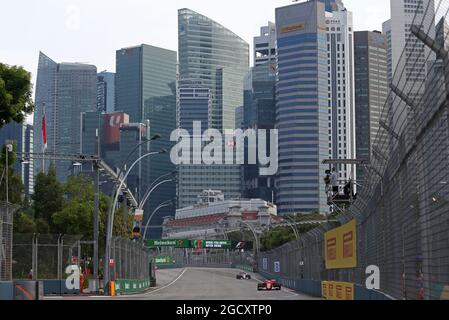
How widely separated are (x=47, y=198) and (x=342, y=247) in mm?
64752

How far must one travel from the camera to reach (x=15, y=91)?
138 feet

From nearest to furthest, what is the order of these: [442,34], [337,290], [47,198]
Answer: [442,34]
[337,290]
[47,198]

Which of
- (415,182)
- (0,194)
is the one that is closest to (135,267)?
(0,194)

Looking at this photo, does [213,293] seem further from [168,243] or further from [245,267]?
[245,267]

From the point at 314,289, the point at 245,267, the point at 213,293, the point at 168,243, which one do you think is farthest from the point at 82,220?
the point at 245,267

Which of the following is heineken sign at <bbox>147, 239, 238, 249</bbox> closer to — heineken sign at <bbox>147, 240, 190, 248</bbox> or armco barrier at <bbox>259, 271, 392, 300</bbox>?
heineken sign at <bbox>147, 240, 190, 248</bbox>

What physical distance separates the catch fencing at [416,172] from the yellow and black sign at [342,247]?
24.4 ft

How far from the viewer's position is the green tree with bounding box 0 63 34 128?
41.2m

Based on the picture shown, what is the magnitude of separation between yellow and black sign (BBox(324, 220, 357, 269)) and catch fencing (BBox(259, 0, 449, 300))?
7.45 metres

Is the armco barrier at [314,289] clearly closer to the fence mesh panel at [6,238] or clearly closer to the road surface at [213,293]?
the road surface at [213,293]

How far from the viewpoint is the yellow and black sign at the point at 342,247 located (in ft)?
93.5

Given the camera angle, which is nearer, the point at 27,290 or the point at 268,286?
the point at 27,290
